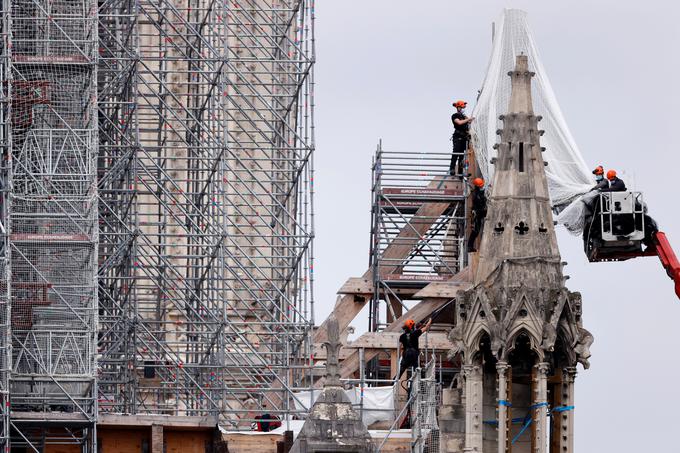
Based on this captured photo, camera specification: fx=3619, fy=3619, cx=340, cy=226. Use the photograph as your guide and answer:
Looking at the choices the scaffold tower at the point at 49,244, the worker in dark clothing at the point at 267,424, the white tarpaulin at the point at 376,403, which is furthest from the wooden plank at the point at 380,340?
the scaffold tower at the point at 49,244

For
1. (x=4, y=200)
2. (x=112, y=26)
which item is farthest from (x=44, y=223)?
(x=112, y=26)

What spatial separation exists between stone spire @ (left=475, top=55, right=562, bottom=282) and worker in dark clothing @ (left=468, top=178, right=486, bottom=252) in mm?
13381

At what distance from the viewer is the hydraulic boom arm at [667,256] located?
85.9 m

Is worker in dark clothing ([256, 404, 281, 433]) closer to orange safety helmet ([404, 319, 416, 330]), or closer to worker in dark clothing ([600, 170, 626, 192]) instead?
orange safety helmet ([404, 319, 416, 330])

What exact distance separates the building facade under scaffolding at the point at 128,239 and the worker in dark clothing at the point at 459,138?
13.8 feet

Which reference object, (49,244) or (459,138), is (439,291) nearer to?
(459,138)

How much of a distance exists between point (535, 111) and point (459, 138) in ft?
19.6

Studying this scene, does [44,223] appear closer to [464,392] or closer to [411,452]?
[411,452]

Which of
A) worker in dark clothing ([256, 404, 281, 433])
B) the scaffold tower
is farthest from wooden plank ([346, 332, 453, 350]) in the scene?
the scaffold tower

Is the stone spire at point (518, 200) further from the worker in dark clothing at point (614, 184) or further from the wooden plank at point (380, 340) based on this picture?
the wooden plank at point (380, 340)

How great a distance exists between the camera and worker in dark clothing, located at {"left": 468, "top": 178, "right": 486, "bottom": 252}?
302ft

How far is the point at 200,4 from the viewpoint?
10950 centimetres

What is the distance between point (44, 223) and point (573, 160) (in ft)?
45.6

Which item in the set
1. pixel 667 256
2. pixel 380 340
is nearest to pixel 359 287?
pixel 380 340
